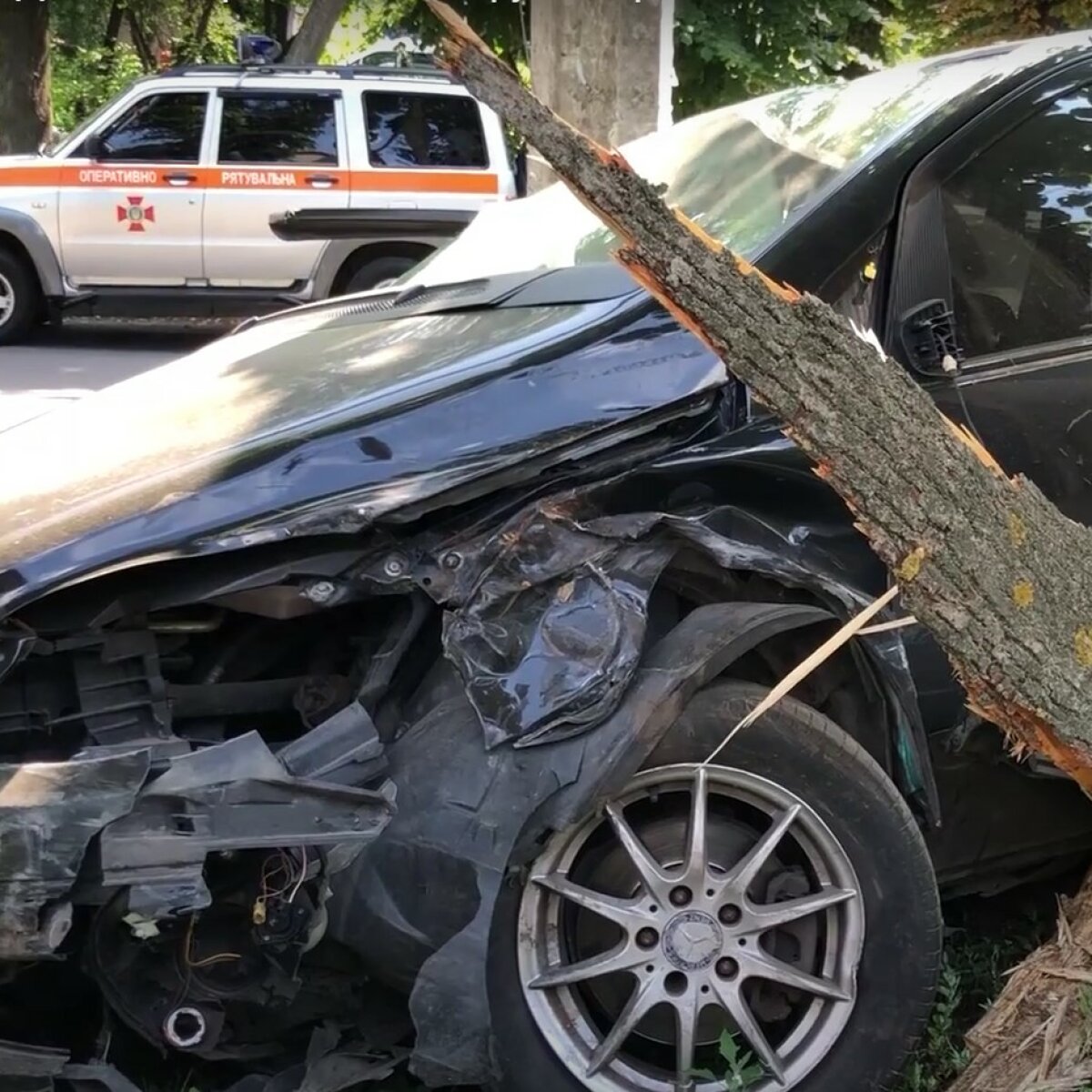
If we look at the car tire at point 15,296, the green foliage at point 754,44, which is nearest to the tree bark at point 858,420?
the green foliage at point 754,44

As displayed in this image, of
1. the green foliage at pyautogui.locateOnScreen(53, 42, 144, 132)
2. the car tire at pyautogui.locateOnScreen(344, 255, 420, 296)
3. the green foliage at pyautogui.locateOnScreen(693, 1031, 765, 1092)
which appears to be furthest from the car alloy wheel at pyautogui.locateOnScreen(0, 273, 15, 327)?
the green foliage at pyautogui.locateOnScreen(53, 42, 144, 132)

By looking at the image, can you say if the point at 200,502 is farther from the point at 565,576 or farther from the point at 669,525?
the point at 669,525

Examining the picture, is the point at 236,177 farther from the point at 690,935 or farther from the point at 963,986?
the point at 690,935

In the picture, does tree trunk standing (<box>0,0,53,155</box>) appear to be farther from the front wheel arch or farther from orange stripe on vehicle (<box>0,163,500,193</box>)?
the front wheel arch

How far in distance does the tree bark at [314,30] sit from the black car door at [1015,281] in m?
13.3

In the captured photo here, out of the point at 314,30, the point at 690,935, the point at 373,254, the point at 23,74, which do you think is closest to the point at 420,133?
the point at 373,254

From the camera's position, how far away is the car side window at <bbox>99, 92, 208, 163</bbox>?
11.5 m

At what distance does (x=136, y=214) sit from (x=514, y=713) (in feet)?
33.7

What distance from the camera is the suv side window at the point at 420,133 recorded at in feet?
38.2

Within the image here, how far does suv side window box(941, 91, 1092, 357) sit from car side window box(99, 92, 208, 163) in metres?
9.69

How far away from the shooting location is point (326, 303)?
3.82 meters

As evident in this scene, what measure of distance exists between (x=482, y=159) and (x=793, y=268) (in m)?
9.38

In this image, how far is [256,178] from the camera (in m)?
11.5

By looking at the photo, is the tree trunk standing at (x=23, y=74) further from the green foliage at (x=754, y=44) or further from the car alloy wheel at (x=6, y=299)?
the green foliage at (x=754, y=44)
